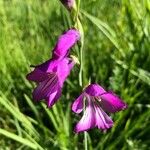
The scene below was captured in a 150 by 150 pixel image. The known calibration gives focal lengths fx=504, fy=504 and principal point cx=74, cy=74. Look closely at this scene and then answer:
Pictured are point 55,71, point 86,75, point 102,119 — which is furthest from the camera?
point 86,75

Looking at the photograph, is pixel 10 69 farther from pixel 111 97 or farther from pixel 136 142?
pixel 111 97

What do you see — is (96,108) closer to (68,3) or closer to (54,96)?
(54,96)

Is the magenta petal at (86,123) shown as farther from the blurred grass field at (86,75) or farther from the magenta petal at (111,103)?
the blurred grass field at (86,75)

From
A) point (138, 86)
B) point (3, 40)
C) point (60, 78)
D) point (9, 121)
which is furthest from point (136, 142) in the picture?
point (60, 78)

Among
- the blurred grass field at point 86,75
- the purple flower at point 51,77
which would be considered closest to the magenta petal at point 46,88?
the purple flower at point 51,77

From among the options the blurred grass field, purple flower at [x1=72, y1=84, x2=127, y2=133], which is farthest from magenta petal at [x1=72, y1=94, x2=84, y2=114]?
the blurred grass field

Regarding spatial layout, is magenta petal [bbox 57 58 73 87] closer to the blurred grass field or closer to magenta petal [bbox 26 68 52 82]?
magenta petal [bbox 26 68 52 82]

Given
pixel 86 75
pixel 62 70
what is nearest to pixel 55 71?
pixel 62 70

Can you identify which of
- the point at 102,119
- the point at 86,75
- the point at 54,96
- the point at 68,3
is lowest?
the point at 86,75
